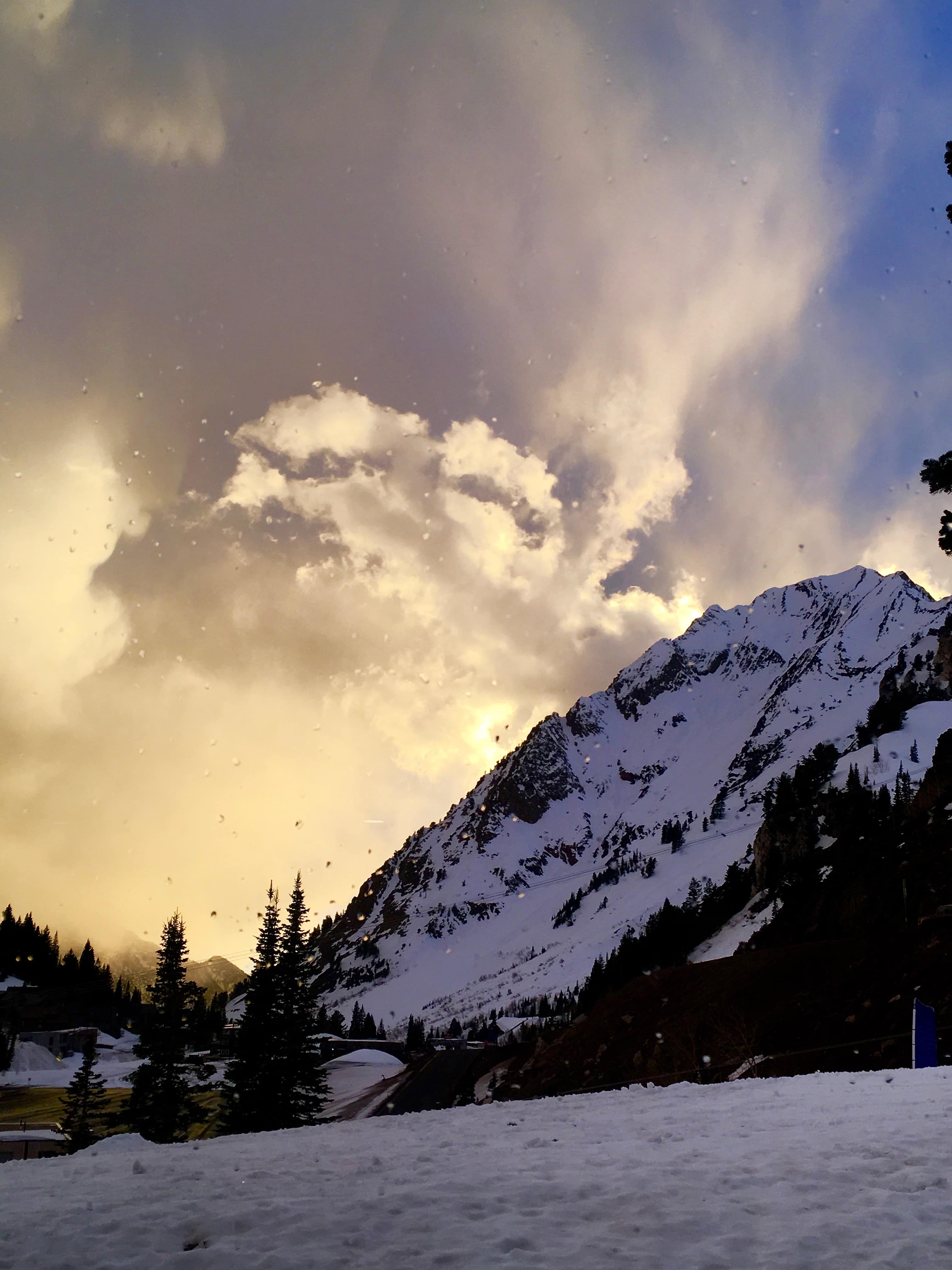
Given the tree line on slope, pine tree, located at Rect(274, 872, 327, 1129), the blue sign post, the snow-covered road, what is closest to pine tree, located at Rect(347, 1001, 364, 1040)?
the tree line on slope

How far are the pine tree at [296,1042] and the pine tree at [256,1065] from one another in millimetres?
219

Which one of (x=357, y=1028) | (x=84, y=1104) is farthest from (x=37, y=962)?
(x=84, y=1104)

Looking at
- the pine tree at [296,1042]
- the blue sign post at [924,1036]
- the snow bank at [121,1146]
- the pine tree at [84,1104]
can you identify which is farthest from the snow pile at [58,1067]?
the blue sign post at [924,1036]

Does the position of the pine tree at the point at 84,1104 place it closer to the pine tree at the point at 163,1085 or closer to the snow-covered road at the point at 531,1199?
the pine tree at the point at 163,1085

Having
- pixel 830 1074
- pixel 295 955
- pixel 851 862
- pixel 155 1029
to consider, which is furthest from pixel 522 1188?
pixel 851 862

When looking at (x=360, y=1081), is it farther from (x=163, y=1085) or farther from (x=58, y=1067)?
(x=163, y=1085)

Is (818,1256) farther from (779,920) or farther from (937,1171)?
(779,920)

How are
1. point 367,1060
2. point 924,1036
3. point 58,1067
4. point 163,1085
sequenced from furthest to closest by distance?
point 58,1067 < point 367,1060 < point 163,1085 < point 924,1036

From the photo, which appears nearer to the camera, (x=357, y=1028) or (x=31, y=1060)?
(x=31, y=1060)

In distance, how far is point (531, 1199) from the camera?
6113mm

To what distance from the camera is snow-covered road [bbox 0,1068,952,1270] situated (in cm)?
489

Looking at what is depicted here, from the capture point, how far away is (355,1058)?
81.2 metres

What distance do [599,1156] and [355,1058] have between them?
8429 cm

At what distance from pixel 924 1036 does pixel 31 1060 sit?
93.2 metres
